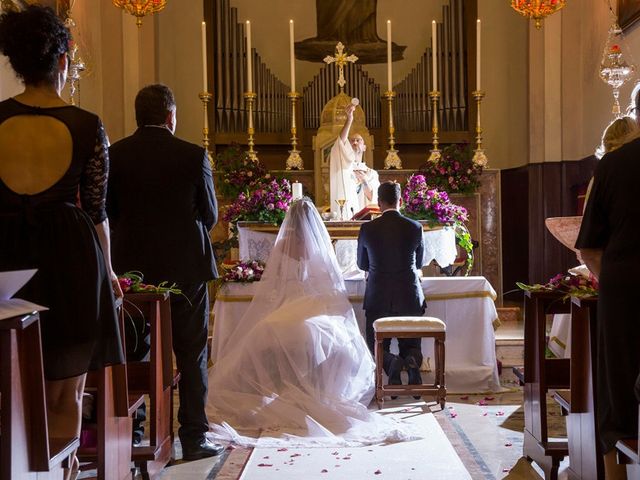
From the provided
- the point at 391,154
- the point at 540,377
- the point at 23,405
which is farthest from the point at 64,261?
the point at 391,154

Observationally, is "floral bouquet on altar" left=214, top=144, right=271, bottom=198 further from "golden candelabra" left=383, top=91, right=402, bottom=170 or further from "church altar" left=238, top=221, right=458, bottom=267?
"golden candelabra" left=383, top=91, right=402, bottom=170

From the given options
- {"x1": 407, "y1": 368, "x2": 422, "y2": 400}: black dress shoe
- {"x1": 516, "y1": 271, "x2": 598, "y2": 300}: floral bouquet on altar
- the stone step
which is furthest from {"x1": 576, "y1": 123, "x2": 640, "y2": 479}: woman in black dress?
the stone step

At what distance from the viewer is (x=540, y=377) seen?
15.3 ft

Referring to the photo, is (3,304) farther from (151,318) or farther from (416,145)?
(416,145)

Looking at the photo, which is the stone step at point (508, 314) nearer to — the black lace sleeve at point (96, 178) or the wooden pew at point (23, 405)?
the black lace sleeve at point (96, 178)

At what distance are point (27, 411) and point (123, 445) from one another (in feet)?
4.65

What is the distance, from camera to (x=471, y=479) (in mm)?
4797

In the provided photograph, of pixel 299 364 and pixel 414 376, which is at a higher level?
pixel 299 364

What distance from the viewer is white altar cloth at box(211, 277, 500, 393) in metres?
7.62

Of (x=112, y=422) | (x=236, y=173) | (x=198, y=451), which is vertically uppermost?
(x=236, y=173)

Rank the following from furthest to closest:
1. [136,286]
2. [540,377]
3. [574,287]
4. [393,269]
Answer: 1. [393,269]
2. [540,377]
3. [136,286]
4. [574,287]

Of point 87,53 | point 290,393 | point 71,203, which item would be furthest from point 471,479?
point 87,53

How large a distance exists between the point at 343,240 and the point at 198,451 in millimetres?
4255

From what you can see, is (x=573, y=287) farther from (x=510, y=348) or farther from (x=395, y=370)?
(x=510, y=348)
